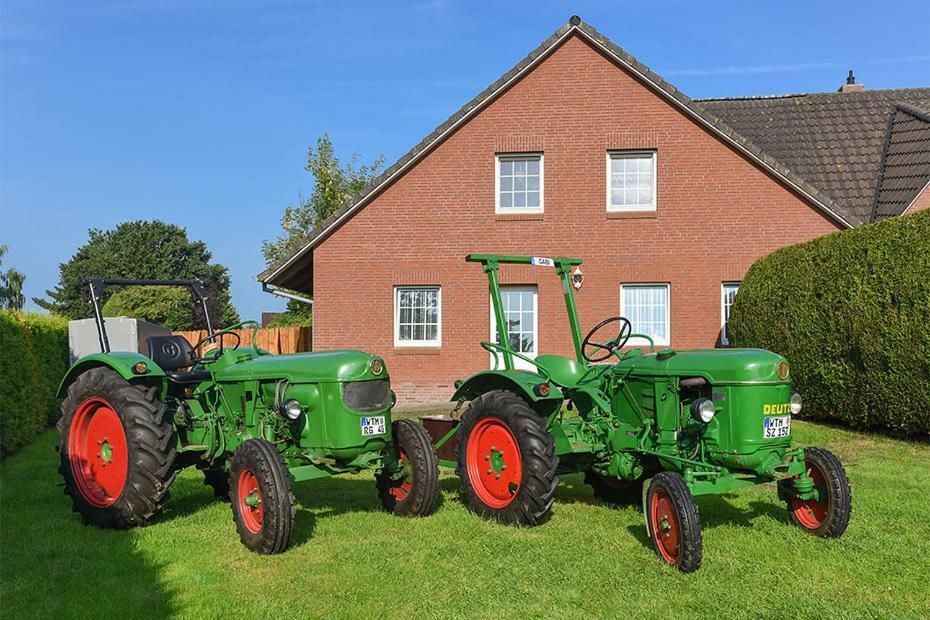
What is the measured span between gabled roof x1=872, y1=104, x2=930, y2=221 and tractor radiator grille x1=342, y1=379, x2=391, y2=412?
12643 millimetres

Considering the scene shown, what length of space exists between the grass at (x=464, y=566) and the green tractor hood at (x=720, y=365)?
1077 mm

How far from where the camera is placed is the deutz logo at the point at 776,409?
5.14 m

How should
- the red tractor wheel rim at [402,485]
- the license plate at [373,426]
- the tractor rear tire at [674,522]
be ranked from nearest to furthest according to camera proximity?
1. the tractor rear tire at [674,522]
2. the license plate at [373,426]
3. the red tractor wheel rim at [402,485]

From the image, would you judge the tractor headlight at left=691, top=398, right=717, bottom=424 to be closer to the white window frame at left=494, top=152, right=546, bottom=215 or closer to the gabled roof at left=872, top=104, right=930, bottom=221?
the white window frame at left=494, top=152, right=546, bottom=215

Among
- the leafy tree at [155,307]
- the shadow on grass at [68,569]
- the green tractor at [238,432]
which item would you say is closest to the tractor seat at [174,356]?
the green tractor at [238,432]

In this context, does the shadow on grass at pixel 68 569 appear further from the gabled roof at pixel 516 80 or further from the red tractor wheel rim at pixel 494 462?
the gabled roof at pixel 516 80

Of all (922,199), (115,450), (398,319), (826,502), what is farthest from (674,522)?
(922,199)

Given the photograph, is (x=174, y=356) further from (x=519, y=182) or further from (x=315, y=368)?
(x=519, y=182)

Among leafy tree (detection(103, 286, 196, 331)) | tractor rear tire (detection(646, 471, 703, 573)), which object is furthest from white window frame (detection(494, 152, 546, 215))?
leafy tree (detection(103, 286, 196, 331))

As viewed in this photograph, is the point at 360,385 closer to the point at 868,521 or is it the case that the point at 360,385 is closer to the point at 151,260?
the point at 868,521

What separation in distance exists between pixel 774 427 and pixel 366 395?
270 cm

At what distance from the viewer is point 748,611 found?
4.14 metres

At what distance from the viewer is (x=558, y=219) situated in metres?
15.3

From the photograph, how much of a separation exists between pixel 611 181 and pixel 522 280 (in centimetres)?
252
